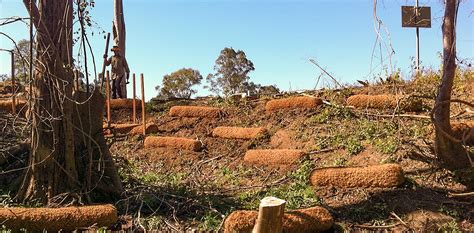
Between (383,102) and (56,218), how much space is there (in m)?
4.65

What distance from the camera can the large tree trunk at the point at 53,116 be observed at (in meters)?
4.15

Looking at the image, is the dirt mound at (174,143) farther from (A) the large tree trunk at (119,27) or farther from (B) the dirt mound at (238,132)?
(A) the large tree trunk at (119,27)

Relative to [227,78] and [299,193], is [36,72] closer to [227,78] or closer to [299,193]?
[299,193]

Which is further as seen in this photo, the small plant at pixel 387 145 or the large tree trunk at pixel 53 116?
the small plant at pixel 387 145

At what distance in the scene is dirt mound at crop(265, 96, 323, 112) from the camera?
23.5ft

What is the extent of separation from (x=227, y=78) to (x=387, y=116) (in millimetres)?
21120

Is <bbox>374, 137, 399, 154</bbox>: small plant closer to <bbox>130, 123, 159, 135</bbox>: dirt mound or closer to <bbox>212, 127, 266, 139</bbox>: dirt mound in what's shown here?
<bbox>212, 127, 266, 139</bbox>: dirt mound

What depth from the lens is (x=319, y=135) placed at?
20.5 ft

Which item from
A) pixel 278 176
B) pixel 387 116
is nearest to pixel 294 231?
pixel 278 176

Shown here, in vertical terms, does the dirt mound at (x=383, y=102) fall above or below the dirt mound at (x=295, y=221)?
above

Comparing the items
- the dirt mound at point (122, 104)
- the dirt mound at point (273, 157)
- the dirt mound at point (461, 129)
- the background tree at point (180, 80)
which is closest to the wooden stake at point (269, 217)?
the dirt mound at point (273, 157)

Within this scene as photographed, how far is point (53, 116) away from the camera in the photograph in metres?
4.23

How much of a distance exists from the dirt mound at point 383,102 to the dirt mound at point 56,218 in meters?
4.16

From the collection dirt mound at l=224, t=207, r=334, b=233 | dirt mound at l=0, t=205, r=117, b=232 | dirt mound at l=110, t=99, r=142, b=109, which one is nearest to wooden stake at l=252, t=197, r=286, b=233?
dirt mound at l=224, t=207, r=334, b=233
